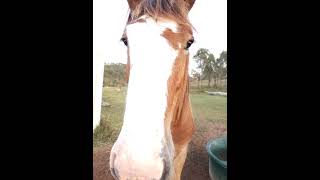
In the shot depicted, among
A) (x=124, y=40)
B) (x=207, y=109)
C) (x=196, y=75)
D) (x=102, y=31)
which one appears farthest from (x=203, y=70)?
(x=102, y=31)

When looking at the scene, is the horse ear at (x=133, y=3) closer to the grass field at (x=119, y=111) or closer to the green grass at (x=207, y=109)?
the grass field at (x=119, y=111)

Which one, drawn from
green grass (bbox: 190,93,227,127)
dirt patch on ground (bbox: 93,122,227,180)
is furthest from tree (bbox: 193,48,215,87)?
dirt patch on ground (bbox: 93,122,227,180)

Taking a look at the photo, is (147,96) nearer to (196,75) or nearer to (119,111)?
(119,111)

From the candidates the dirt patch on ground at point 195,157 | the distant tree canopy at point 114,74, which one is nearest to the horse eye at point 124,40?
the distant tree canopy at point 114,74

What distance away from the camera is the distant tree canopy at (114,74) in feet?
7.18

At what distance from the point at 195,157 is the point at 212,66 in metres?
0.52

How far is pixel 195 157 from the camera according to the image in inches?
86.6

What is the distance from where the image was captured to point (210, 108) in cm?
221

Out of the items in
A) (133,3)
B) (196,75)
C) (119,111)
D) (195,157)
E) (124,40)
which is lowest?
(195,157)

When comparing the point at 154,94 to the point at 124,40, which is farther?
the point at 124,40

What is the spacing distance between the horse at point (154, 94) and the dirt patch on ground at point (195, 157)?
46 millimetres

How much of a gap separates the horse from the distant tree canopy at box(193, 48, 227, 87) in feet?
0.33

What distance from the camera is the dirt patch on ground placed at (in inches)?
85.5

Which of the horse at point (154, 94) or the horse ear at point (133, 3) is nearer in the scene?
the horse at point (154, 94)
